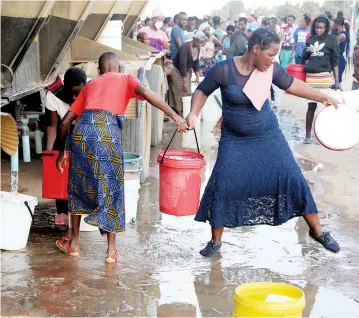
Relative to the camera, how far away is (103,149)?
5.34 metres

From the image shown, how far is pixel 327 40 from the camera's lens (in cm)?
1090

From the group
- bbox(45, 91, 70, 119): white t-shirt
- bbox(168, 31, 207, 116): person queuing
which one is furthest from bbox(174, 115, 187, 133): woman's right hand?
bbox(168, 31, 207, 116): person queuing

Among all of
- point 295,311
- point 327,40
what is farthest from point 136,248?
point 327,40

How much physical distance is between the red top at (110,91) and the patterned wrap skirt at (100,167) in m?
0.05

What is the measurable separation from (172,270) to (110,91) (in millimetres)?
1318

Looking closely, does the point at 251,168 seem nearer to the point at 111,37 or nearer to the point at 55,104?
the point at 55,104

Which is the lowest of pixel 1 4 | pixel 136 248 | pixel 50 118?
pixel 136 248

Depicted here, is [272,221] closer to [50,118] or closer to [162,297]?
[162,297]

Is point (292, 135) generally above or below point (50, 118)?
below

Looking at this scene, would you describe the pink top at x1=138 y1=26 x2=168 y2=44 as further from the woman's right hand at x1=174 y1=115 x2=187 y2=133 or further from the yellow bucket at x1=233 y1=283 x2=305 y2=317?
the yellow bucket at x1=233 y1=283 x2=305 y2=317

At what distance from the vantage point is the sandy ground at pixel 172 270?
4734mm

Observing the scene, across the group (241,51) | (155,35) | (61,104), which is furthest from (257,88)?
(155,35)

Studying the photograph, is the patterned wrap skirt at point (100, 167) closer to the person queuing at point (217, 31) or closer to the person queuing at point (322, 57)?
the person queuing at point (322, 57)

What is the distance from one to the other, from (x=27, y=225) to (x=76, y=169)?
64 cm
